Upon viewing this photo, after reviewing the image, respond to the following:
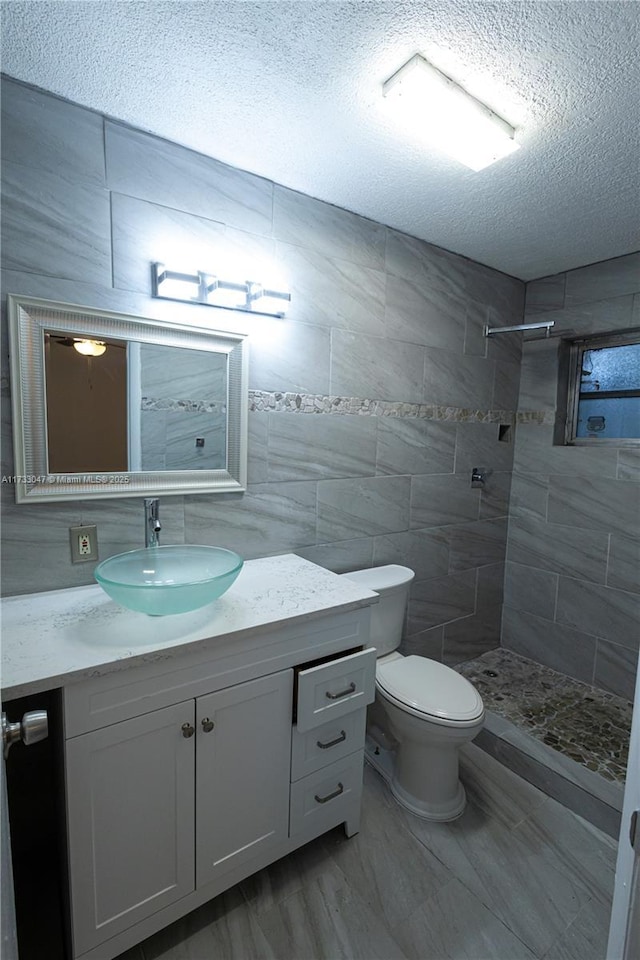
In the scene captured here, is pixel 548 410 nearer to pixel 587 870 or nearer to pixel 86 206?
pixel 587 870

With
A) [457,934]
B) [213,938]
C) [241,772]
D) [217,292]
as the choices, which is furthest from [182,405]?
[457,934]

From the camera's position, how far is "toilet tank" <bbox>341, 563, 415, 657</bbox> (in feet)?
6.36

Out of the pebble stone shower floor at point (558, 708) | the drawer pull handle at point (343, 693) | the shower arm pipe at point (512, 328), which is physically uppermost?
the shower arm pipe at point (512, 328)

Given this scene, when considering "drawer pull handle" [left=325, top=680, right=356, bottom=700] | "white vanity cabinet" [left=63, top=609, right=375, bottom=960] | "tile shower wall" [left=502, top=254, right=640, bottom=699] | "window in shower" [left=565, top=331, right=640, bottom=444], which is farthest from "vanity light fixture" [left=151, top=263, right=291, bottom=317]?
"window in shower" [left=565, top=331, right=640, bottom=444]

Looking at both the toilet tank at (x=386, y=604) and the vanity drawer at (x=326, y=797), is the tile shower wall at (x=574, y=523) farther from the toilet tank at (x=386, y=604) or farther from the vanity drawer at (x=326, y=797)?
the vanity drawer at (x=326, y=797)

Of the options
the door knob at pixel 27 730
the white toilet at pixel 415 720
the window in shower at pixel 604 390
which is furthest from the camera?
the window in shower at pixel 604 390

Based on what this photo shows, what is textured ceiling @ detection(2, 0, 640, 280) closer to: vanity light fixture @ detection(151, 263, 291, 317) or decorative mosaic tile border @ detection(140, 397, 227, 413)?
vanity light fixture @ detection(151, 263, 291, 317)

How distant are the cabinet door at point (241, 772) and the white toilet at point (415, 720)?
0.56m

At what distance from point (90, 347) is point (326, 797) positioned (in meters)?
1.71

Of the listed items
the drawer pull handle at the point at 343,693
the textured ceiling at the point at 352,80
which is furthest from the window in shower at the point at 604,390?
the drawer pull handle at the point at 343,693

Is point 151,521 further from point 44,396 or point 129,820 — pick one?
point 129,820

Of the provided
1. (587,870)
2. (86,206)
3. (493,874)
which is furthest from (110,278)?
(587,870)

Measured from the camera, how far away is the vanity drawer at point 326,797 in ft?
4.72

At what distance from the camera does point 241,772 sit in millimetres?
1296
